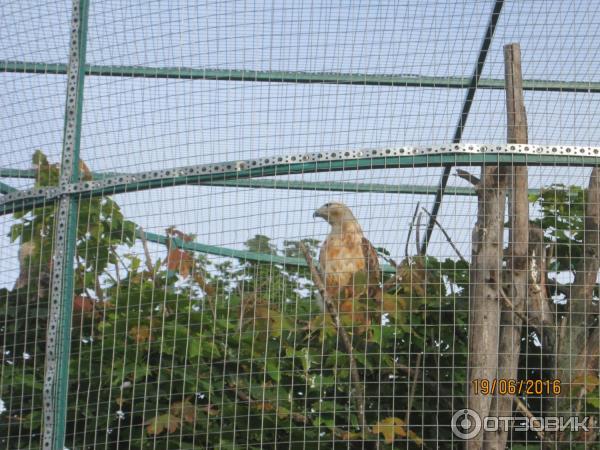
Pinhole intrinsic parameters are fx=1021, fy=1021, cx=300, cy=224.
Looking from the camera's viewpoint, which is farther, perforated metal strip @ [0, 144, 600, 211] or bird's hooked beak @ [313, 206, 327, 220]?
bird's hooked beak @ [313, 206, 327, 220]

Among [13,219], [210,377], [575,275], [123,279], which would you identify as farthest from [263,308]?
[575,275]

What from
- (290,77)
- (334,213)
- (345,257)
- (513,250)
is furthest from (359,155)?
(345,257)

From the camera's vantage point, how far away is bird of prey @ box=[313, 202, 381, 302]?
152 inches

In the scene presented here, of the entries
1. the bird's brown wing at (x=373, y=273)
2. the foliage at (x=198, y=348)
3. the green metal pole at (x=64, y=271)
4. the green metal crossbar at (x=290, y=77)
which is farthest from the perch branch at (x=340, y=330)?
the green metal pole at (x=64, y=271)

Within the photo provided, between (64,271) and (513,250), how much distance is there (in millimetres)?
1615

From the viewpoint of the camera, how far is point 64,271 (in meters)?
3.52

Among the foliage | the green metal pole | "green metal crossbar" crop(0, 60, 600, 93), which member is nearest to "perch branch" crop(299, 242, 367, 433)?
the foliage

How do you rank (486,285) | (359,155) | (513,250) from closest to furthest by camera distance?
1. (359,155)
2. (486,285)
3. (513,250)

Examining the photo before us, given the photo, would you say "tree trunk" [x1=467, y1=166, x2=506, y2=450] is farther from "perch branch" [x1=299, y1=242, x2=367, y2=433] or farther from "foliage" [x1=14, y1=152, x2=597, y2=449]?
"perch branch" [x1=299, y1=242, x2=367, y2=433]

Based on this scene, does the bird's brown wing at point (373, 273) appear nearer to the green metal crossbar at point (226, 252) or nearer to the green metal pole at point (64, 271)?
the green metal crossbar at point (226, 252)

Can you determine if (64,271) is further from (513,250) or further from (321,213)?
(513,250)

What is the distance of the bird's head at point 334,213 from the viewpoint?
12.7 feet

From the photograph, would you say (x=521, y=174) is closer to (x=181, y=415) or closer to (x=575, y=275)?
(x=575, y=275)

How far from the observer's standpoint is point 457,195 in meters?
3.73
